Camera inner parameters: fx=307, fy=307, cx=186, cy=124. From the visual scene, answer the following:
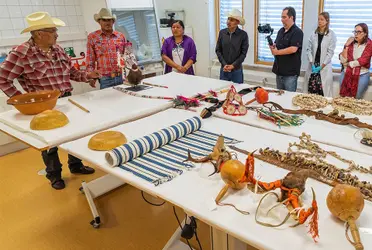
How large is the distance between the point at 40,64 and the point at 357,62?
10.2 feet

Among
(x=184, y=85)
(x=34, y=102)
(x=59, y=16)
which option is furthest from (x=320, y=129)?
(x=59, y=16)

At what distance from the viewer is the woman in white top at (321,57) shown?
11.4 feet

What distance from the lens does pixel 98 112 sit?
207 centimetres

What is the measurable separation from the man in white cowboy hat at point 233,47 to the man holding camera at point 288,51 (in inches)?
14.5

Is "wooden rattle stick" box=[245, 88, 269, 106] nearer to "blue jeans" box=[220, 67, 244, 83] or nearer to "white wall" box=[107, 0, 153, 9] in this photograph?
"blue jeans" box=[220, 67, 244, 83]

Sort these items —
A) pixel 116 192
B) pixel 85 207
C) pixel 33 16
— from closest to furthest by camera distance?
pixel 33 16, pixel 85 207, pixel 116 192

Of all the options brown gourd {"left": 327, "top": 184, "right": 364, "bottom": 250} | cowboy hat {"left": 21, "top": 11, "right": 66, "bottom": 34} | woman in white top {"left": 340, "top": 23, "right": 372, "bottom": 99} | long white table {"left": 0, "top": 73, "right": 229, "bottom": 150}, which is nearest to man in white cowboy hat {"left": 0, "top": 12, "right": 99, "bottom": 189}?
cowboy hat {"left": 21, "top": 11, "right": 66, "bottom": 34}

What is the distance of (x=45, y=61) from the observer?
2.32 metres

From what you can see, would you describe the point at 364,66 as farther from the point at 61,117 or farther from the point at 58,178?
the point at 58,178

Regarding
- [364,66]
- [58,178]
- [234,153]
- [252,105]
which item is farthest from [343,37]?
[58,178]

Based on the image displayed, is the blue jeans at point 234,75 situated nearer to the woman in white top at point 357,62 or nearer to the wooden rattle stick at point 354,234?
the woman in white top at point 357,62

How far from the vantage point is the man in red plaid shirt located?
2.96m

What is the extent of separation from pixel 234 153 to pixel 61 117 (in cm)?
108

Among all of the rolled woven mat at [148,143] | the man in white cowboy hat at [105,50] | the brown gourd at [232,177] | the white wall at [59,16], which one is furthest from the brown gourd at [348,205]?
the white wall at [59,16]
